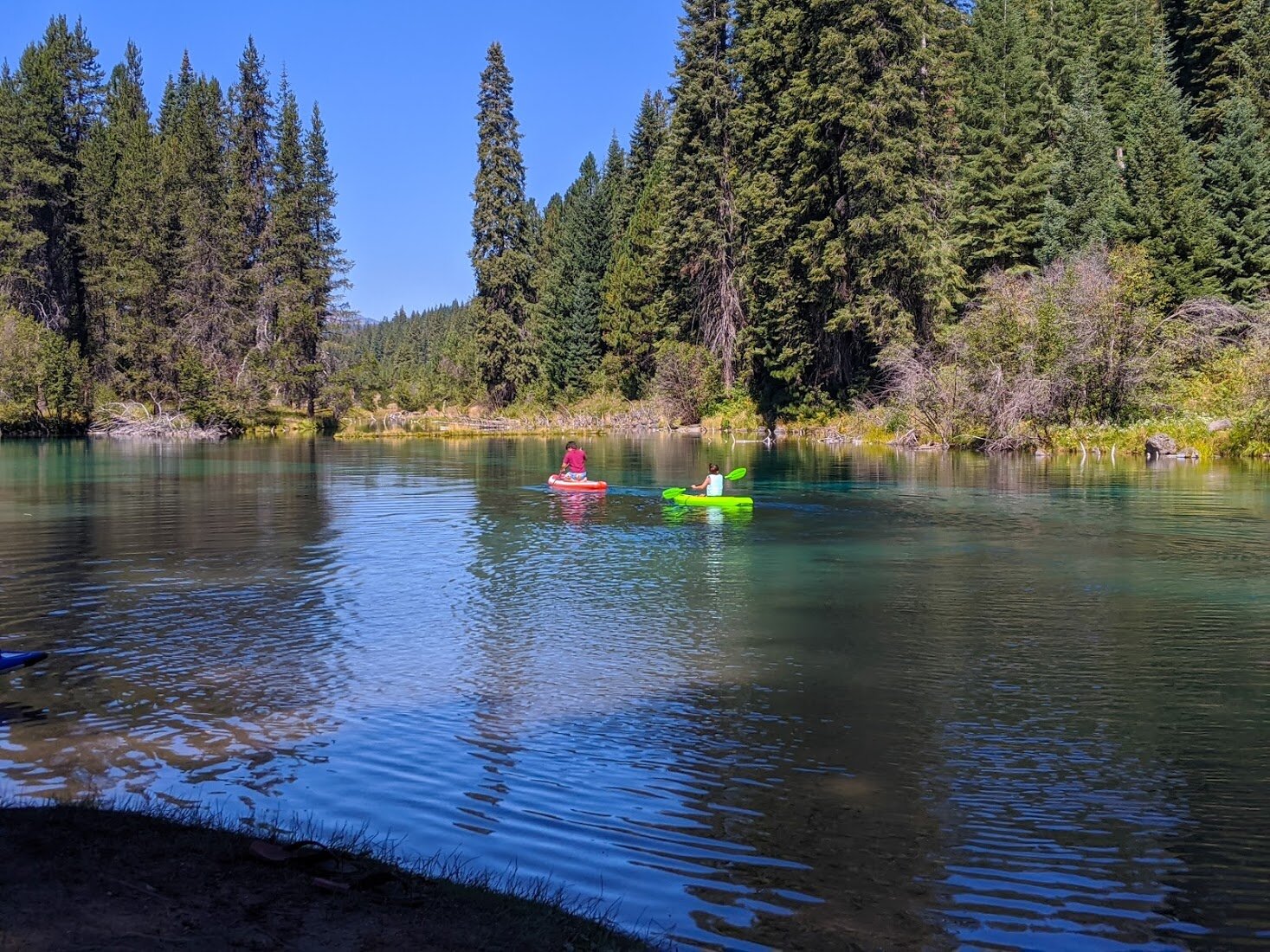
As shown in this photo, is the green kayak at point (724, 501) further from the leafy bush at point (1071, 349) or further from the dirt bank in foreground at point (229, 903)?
the dirt bank in foreground at point (229, 903)

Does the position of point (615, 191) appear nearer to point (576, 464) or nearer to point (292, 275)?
point (292, 275)

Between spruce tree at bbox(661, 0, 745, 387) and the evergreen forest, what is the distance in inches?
10.1

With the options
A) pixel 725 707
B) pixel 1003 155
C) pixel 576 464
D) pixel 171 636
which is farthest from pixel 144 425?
pixel 725 707

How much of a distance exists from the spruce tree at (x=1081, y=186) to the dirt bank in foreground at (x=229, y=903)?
176ft

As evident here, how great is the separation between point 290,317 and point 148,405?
37.2 ft

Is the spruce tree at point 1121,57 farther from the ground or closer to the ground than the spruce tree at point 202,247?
farther from the ground

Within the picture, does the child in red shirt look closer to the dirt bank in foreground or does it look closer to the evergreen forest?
the evergreen forest

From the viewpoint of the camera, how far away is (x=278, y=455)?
163ft

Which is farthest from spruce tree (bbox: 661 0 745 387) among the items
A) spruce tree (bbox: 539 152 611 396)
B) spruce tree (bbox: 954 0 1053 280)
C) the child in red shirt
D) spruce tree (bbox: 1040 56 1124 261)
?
Answer: the child in red shirt

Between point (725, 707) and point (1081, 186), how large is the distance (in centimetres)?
5212

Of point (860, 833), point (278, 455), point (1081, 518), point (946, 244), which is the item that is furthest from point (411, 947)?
point (946, 244)

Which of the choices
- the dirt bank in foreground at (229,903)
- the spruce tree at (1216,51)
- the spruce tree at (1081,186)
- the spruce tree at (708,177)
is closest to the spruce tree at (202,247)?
the spruce tree at (708,177)

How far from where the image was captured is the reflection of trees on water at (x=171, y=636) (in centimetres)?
870

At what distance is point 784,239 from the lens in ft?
202
